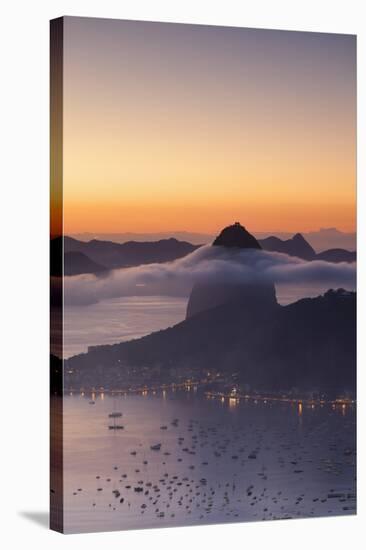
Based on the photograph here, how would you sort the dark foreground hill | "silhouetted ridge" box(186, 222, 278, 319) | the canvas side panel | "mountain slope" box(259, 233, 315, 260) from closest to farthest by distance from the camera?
the canvas side panel, the dark foreground hill, "silhouetted ridge" box(186, 222, 278, 319), "mountain slope" box(259, 233, 315, 260)

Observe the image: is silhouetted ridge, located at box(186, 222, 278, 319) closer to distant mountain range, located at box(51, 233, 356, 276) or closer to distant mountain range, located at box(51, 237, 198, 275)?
distant mountain range, located at box(51, 233, 356, 276)

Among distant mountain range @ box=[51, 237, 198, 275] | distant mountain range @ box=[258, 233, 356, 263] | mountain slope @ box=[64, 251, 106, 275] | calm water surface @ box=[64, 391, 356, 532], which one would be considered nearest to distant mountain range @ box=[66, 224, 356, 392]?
distant mountain range @ box=[258, 233, 356, 263]

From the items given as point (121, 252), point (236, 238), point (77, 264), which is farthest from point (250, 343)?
point (77, 264)

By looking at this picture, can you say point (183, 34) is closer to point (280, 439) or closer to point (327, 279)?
point (327, 279)

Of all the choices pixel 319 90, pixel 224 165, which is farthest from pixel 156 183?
pixel 319 90

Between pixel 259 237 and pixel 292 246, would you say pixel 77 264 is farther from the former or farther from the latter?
pixel 292 246
